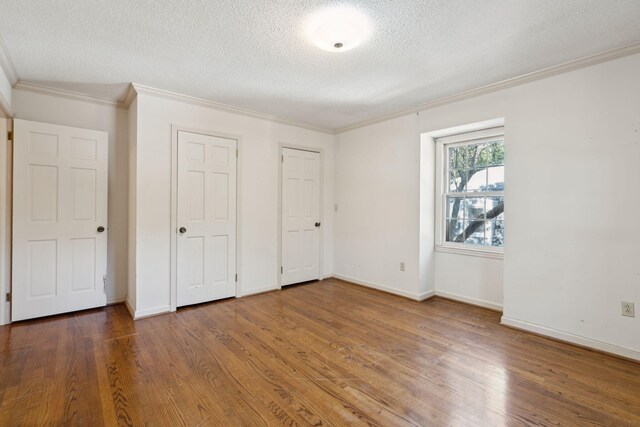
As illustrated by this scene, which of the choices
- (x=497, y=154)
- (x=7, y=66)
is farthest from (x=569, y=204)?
(x=7, y=66)

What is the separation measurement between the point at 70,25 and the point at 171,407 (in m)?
2.65

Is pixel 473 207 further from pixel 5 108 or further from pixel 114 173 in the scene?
pixel 5 108

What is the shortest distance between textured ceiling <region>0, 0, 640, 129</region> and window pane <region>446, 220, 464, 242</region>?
1627 millimetres

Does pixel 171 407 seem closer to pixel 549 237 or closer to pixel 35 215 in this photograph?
pixel 35 215

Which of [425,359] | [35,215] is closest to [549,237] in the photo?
[425,359]

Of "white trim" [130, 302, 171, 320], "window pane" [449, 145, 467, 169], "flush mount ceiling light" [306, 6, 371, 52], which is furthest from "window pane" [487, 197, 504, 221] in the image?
"white trim" [130, 302, 171, 320]

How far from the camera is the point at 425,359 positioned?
2436mm

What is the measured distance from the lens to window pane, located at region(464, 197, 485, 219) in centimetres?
378

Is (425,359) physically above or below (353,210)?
below

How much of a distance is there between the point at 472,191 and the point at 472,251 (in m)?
0.74

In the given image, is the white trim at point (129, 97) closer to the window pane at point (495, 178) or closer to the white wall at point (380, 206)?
the white wall at point (380, 206)

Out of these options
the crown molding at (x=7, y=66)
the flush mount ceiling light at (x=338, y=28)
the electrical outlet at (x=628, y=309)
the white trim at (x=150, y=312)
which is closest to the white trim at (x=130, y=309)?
the white trim at (x=150, y=312)

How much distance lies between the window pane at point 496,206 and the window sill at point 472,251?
1.33ft

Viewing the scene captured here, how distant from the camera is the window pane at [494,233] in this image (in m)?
3.61
